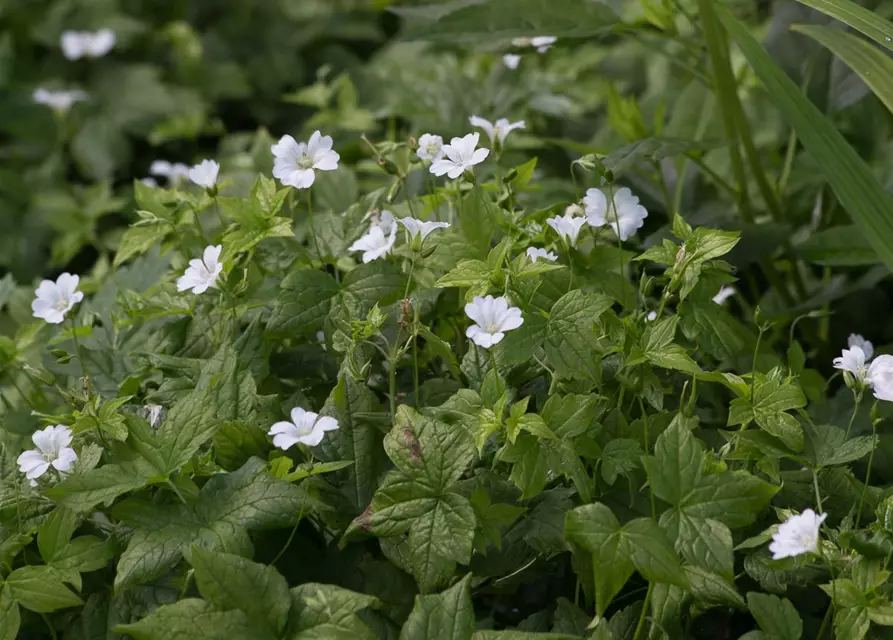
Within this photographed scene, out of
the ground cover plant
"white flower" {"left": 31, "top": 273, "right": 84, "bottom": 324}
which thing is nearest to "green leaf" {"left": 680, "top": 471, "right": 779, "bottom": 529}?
the ground cover plant

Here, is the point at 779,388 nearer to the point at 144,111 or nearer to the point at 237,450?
the point at 237,450

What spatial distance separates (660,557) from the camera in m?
0.85

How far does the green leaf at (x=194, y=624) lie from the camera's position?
87 centimetres

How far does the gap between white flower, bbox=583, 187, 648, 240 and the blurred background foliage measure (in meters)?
0.14

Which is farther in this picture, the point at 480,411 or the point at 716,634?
the point at 716,634

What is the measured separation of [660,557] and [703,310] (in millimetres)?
328

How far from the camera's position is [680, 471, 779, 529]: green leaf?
887mm

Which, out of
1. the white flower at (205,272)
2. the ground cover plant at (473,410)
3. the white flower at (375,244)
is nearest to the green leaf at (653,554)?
the ground cover plant at (473,410)

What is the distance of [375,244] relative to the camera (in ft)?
3.67

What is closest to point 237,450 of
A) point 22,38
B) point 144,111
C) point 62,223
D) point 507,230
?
point 507,230

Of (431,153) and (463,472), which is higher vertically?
(431,153)

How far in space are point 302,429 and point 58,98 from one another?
167cm

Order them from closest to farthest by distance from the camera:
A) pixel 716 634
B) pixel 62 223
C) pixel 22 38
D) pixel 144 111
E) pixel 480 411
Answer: pixel 480 411 < pixel 716 634 < pixel 62 223 < pixel 144 111 < pixel 22 38

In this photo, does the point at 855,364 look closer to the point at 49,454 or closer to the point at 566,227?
the point at 566,227
